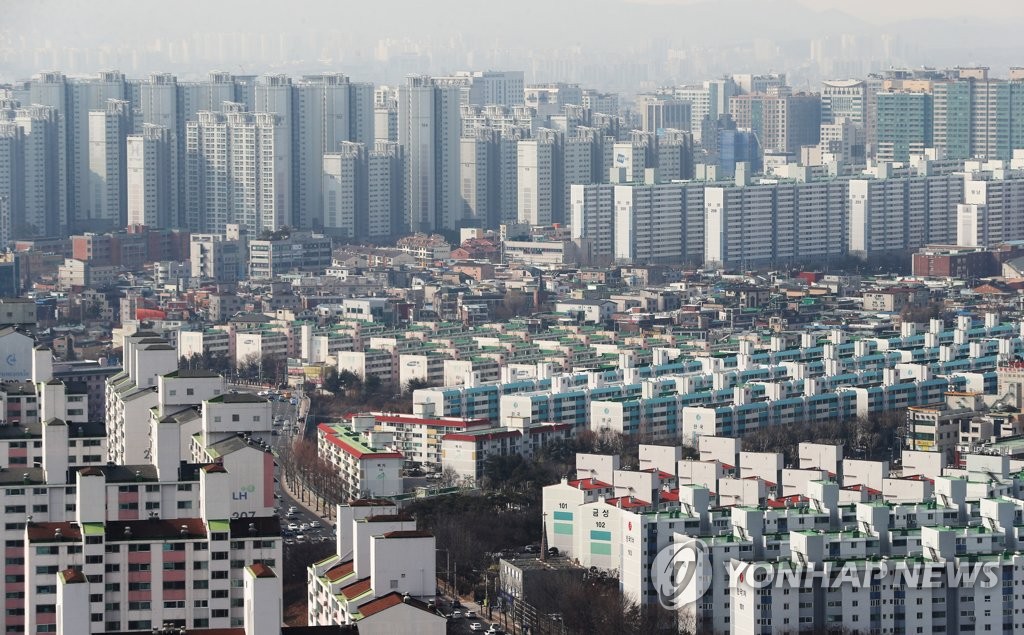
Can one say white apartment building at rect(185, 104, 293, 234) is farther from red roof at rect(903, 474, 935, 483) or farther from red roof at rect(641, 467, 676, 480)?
red roof at rect(903, 474, 935, 483)

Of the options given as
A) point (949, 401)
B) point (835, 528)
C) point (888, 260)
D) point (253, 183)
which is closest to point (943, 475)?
point (835, 528)

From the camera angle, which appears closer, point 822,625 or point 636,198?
point 822,625

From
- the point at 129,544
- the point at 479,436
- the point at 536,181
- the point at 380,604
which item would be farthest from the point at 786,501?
the point at 536,181

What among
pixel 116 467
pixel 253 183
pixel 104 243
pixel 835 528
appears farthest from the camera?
pixel 253 183

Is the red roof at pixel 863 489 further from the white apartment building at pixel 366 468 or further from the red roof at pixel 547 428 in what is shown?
the red roof at pixel 547 428

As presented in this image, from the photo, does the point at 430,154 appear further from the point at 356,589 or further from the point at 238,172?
the point at 356,589

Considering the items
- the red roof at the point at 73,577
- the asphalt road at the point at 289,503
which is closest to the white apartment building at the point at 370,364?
the asphalt road at the point at 289,503

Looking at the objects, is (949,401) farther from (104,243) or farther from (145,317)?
(104,243)

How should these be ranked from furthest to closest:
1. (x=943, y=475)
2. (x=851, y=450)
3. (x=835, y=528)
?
(x=851, y=450), (x=943, y=475), (x=835, y=528)

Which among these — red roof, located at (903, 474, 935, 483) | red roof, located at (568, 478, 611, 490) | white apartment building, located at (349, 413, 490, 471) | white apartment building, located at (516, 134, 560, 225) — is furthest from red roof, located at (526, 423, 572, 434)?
white apartment building, located at (516, 134, 560, 225)
